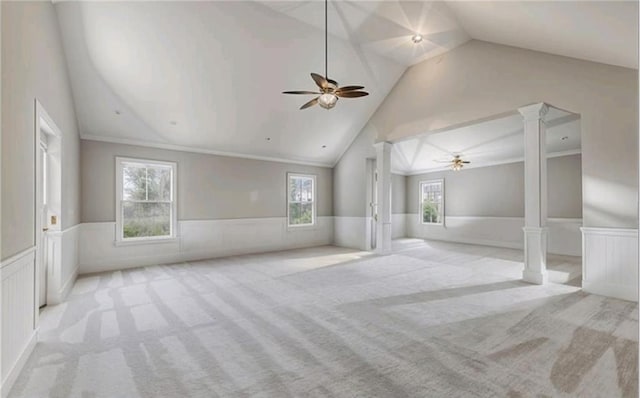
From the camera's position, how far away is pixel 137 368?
211 centimetres

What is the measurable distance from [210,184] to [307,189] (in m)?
2.79

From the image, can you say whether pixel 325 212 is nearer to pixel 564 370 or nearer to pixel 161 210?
pixel 161 210

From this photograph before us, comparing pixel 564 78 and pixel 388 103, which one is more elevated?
pixel 388 103

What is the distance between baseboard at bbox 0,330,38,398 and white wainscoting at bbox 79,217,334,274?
3.16 meters

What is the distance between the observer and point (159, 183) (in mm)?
6004

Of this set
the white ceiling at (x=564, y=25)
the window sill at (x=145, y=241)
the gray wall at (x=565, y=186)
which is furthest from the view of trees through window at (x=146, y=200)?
the gray wall at (x=565, y=186)

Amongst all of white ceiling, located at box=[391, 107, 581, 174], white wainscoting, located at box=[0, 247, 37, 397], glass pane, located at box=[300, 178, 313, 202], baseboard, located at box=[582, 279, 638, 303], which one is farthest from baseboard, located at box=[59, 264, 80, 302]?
baseboard, located at box=[582, 279, 638, 303]

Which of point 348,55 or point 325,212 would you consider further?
point 325,212

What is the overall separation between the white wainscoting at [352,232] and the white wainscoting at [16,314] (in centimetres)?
632

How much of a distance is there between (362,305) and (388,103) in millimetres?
4950

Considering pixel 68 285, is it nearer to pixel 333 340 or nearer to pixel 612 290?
pixel 333 340

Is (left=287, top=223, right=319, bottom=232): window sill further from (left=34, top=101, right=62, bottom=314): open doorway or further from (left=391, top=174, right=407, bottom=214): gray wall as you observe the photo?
(left=34, top=101, right=62, bottom=314): open doorway

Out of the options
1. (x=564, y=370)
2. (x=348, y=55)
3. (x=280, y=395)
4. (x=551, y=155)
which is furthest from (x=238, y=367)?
(x=551, y=155)

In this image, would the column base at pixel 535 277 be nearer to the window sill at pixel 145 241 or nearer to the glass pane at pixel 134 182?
the window sill at pixel 145 241
